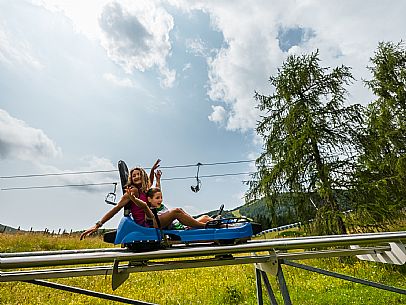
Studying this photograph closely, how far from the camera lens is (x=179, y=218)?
296 centimetres

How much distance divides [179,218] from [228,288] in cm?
410

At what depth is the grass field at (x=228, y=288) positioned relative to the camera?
20.1 ft

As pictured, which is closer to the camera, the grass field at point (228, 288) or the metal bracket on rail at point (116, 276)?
the metal bracket on rail at point (116, 276)

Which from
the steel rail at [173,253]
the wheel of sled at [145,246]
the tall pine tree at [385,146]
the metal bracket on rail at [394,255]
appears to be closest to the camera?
the steel rail at [173,253]

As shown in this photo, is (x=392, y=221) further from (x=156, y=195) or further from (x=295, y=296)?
(x=156, y=195)

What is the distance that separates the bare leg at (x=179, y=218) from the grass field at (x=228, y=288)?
11.8 feet

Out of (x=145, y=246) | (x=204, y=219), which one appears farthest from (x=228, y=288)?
(x=145, y=246)

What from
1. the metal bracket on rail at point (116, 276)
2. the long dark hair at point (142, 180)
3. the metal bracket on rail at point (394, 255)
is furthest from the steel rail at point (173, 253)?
the long dark hair at point (142, 180)

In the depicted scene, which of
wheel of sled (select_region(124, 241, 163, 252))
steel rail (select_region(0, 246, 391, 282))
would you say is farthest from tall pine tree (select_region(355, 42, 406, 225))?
wheel of sled (select_region(124, 241, 163, 252))

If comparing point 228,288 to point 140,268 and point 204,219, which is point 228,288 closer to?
point 204,219

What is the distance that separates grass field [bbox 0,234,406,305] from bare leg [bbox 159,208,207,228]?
3611 mm

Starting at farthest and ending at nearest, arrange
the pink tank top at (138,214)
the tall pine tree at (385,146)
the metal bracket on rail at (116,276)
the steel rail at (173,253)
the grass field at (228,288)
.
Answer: the tall pine tree at (385,146), the grass field at (228,288), the pink tank top at (138,214), the metal bracket on rail at (116,276), the steel rail at (173,253)

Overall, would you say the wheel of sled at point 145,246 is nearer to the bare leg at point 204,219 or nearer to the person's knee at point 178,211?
the person's knee at point 178,211

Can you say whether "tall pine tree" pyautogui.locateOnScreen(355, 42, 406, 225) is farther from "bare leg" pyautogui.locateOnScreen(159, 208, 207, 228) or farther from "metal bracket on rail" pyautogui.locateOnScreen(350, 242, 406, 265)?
"bare leg" pyautogui.locateOnScreen(159, 208, 207, 228)
